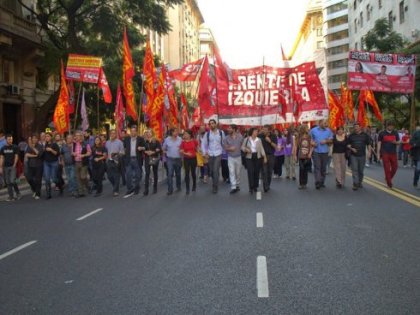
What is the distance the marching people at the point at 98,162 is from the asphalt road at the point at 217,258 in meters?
3.04

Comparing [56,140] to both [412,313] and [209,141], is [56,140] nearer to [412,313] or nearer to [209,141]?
[209,141]

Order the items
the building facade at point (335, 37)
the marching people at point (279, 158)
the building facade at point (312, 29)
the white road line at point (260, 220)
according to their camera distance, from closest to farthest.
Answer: the white road line at point (260, 220) < the marching people at point (279, 158) < the building facade at point (335, 37) < the building facade at point (312, 29)

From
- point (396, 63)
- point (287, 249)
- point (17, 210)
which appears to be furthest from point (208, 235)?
point (396, 63)

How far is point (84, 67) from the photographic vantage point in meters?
18.2

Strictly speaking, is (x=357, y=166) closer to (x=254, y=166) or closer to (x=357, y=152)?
(x=357, y=152)

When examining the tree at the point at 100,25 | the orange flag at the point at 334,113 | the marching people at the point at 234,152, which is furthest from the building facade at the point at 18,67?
the marching people at the point at 234,152

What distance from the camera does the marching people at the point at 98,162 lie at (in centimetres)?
1385

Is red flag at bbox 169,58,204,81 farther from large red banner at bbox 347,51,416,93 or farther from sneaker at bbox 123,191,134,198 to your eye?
large red banner at bbox 347,51,416,93

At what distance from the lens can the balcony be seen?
2373 centimetres

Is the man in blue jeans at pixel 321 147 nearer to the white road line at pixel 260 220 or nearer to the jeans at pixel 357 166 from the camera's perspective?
the jeans at pixel 357 166

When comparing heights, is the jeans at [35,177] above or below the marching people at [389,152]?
below

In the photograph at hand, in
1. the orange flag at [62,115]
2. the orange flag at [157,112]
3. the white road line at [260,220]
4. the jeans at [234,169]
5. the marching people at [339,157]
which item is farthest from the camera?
the orange flag at [62,115]

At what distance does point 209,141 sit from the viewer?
13.5m

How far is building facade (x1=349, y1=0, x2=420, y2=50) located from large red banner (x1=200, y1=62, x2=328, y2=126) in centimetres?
1878
